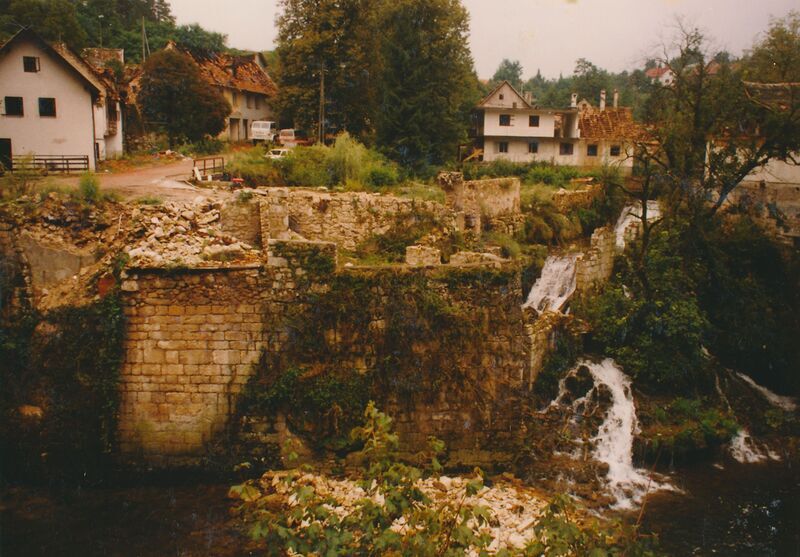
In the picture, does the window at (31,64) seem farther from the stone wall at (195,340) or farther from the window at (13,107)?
the stone wall at (195,340)

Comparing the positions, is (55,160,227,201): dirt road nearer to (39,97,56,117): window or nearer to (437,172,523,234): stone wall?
(39,97,56,117): window

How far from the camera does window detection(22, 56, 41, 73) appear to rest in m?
17.7

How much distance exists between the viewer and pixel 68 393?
34.6ft

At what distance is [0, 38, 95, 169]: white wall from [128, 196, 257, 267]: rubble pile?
741cm

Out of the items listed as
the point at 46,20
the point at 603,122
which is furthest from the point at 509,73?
the point at 46,20

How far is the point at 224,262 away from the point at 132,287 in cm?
143

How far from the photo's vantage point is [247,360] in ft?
34.6

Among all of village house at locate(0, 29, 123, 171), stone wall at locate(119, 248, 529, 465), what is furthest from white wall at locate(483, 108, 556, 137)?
stone wall at locate(119, 248, 529, 465)

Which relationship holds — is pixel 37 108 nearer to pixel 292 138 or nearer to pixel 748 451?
pixel 292 138

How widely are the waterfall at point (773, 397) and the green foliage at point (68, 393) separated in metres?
13.5

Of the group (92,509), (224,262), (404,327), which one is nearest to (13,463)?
(92,509)

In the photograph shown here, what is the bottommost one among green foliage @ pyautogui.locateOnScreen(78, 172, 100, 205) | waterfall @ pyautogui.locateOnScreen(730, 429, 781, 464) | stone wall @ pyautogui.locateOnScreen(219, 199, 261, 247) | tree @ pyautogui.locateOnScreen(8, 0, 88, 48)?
waterfall @ pyautogui.locateOnScreen(730, 429, 781, 464)

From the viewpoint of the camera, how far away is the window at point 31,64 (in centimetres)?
1770

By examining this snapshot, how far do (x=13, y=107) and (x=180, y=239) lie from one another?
9.12 metres
